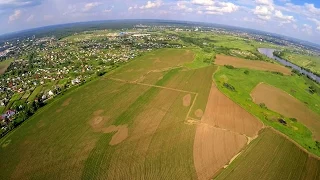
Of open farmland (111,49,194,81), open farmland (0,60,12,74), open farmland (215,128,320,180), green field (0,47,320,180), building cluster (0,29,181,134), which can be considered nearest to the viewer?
open farmland (215,128,320,180)

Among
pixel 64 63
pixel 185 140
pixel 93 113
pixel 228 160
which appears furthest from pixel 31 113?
pixel 64 63

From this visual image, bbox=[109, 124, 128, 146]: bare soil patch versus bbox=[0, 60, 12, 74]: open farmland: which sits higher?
bbox=[109, 124, 128, 146]: bare soil patch

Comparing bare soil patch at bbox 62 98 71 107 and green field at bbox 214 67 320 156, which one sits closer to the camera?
green field at bbox 214 67 320 156

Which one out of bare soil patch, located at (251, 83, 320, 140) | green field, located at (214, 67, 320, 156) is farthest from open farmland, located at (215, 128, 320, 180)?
bare soil patch, located at (251, 83, 320, 140)

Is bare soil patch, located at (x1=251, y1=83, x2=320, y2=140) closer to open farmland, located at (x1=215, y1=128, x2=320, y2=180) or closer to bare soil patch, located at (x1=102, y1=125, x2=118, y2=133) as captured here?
open farmland, located at (x1=215, y1=128, x2=320, y2=180)

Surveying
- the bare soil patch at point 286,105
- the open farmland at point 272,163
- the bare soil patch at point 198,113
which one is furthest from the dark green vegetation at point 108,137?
the bare soil patch at point 286,105

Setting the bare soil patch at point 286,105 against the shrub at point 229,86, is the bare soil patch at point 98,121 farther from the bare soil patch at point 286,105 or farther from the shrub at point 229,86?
the bare soil patch at point 286,105

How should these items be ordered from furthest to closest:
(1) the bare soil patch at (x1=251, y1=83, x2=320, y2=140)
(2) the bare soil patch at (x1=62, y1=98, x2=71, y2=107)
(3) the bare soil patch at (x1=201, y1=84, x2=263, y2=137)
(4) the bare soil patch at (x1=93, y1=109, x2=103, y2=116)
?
(2) the bare soil patch at (x1=62, y1=98, x2=71, y2=107) < (1) the bare soil patch at (x1=251, y1=83, x2=320, y2=140) < (4) the bare soil patch at (x1=93, y1=109, x2=103, y2=116) < (3) the bare soil patch at (x1=201, y1=84, x2=263, y2=137)
